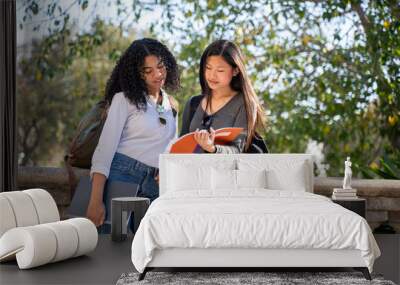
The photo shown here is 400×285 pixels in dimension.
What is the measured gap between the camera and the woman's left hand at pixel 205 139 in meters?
7.87

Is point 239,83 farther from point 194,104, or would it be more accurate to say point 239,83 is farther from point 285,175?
point 285,175

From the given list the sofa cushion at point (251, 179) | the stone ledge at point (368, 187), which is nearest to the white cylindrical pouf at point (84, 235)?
the sofa cushion at point (251, 179)

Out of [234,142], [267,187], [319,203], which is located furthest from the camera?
[234,142]

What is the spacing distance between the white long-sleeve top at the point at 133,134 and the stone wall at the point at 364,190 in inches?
13.4

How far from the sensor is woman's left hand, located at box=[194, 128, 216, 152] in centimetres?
787

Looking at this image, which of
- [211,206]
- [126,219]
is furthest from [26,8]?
[211,206]

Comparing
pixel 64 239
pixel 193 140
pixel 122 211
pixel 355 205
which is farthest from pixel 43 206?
pixel 355 205

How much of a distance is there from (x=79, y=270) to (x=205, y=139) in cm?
265

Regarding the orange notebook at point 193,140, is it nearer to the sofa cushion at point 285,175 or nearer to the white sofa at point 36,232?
the sofa cushion at point 285,175

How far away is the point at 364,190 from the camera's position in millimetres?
7734

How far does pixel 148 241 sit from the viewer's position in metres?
5.22

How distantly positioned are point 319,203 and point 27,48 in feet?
13.2

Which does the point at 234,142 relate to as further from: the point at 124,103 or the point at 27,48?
the point at 27,48

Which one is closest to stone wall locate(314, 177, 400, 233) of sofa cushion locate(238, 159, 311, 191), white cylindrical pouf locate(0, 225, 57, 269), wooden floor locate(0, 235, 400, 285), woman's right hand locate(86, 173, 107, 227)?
sofa cushion locate(238, 159, 311, 191)
